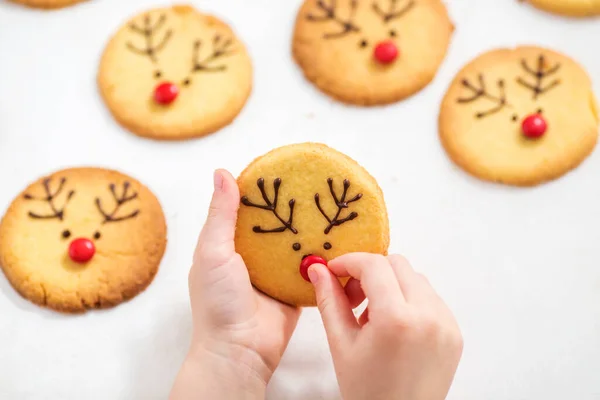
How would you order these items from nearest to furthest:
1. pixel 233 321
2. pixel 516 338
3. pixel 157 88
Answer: pixel 233 321
pixel 516 338
pixel 157 88

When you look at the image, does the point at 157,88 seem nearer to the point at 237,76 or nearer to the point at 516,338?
the point at 237,76

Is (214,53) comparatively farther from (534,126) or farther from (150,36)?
(534,126)

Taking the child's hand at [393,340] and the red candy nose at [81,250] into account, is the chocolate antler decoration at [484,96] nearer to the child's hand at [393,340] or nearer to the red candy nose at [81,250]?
the child's hand at [393,340]

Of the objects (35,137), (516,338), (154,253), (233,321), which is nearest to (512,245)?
(516,338)

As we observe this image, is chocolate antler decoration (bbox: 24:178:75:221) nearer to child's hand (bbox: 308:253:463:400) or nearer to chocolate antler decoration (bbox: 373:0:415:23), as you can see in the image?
child's hand (bbox: 308:253:463:400)

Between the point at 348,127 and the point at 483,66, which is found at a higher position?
the point at 483,66

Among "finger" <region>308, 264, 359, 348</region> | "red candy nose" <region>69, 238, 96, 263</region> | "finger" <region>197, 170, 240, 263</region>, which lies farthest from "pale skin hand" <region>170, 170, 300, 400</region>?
"red candy nose" <region>69, 238, 96, 263</region>

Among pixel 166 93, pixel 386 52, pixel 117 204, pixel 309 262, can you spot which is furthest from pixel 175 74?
pixel 309 262

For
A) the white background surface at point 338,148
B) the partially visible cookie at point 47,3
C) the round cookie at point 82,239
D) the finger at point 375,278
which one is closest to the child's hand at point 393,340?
the finger at point 375,278
